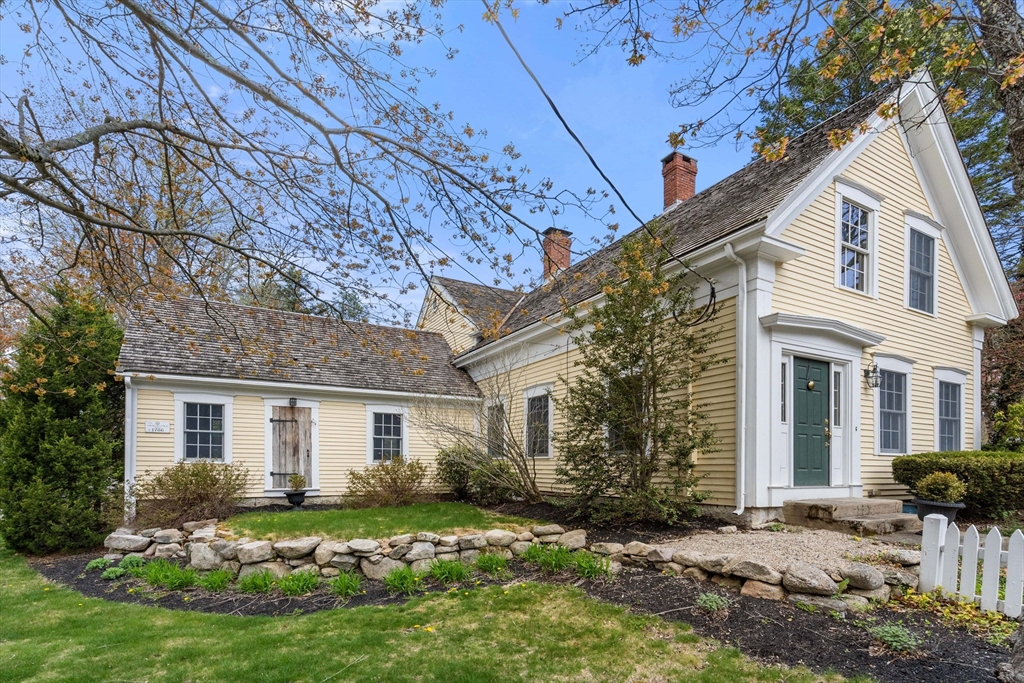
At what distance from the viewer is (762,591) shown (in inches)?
212

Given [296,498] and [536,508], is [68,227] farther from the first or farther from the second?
[536,508]

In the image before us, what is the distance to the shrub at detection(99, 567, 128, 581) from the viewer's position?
778 cm

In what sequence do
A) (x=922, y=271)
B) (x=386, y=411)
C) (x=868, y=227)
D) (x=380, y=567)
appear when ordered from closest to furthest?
(x=380, y=567) < (x=868, y=227) < (x=922, y=271) < (x=386, y=411)

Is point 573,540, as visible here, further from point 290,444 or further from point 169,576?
point 290,444

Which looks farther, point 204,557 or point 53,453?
point 53,453

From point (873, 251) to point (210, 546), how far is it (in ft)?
36.9

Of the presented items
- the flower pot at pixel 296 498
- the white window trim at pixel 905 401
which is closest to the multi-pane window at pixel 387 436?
the flower pot at pixel 296 498

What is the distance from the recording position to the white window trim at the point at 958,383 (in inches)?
455

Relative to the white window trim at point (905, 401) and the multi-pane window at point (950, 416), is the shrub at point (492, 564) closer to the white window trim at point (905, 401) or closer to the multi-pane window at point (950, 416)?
the white window trim at point (905, 401)

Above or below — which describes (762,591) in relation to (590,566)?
above

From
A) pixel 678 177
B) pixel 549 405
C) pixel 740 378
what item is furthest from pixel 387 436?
pixel 678 177

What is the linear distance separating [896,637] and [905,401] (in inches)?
314

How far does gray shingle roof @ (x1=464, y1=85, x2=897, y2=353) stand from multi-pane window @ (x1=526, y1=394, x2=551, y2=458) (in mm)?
1910

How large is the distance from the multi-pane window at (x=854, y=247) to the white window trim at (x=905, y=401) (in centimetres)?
129
